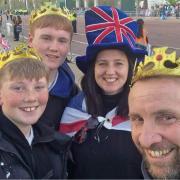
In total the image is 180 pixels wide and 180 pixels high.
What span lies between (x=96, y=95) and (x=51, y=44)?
26.6 inches

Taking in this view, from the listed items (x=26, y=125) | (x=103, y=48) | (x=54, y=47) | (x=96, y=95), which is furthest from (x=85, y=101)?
(x=26, y=125)

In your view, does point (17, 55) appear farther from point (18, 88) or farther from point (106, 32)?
point (106, 32)

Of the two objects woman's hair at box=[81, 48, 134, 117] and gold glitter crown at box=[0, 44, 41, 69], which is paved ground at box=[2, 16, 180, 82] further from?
gold glitter crown at box=[0, 44, 41, 69]

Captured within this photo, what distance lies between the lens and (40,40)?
3.81m

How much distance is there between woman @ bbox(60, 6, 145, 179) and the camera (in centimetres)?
321

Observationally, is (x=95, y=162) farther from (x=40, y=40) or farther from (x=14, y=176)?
(x=40, y=40)

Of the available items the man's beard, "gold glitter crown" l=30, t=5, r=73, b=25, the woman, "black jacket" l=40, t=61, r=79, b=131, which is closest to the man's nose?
the man's beard

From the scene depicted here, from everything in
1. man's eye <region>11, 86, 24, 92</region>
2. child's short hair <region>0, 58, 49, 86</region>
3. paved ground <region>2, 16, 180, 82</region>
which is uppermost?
child's short hair <region>0, 58, 49, 86</region>

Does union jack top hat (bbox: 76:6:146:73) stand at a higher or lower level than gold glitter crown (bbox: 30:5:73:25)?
lower

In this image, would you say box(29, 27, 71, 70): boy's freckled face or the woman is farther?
box(29, 27, 71, 70): boy's freckled face

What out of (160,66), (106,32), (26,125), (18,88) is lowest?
(26,125)

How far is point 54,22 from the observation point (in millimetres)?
3779

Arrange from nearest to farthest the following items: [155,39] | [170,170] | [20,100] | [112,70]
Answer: [170,170] < [20,100] < [112,70] < [155,39]

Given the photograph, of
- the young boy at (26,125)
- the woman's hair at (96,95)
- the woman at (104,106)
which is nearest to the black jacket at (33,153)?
the young boy at (26,125)
